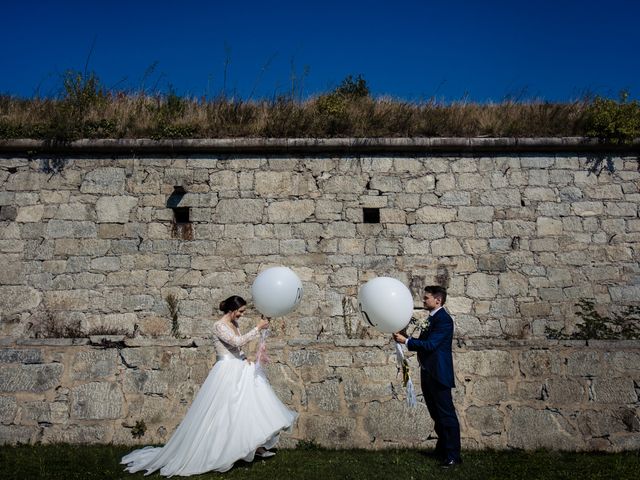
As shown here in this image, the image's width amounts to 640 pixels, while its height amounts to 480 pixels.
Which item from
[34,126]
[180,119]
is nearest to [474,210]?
[180,119]

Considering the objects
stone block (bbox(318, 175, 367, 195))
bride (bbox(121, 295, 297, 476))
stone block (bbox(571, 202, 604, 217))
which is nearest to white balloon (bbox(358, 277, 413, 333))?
bride (bbox(121, 295, 297, 476))

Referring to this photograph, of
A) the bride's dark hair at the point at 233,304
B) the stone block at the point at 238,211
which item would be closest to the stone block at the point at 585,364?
the bride's dark hair at the point at 233,304

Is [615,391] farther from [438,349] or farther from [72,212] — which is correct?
[72,212]

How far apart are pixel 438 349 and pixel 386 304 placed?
2.17ft

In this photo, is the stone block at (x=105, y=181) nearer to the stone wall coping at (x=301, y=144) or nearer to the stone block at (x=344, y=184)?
the stone wall coping at (x=301, y=144)

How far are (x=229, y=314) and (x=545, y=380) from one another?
334 centimetres

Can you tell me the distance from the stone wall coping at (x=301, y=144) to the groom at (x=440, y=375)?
434 cm

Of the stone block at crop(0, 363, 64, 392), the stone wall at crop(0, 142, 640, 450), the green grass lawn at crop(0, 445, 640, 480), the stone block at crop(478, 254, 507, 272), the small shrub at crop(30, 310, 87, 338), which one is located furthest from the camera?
the stone block at crop(478, 254, 507, 272)

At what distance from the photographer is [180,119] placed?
8922mm

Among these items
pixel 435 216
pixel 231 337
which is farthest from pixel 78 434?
pixel 435 216

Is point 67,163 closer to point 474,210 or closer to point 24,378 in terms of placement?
point 24,378

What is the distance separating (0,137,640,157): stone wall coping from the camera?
854cm

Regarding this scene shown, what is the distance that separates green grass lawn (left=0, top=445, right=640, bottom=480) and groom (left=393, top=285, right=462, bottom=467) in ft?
0.61

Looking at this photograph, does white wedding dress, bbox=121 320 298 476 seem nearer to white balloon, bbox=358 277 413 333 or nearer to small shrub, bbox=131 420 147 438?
small shrub, bbox=131 420 147 438
